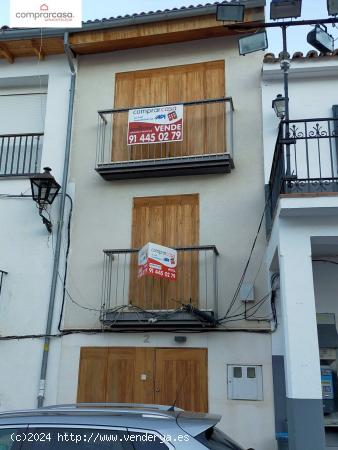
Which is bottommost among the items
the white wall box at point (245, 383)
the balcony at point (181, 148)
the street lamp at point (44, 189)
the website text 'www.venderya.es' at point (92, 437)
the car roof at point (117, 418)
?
the website text 'www.venderya.es' at point (92, 437)

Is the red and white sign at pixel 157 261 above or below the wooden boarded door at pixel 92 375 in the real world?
above

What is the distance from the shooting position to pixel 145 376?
27.5ft

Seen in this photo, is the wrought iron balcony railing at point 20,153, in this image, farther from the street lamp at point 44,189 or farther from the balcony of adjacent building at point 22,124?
the street lamp at point 44,189

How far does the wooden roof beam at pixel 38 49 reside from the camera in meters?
10.4

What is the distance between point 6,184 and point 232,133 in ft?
15.1

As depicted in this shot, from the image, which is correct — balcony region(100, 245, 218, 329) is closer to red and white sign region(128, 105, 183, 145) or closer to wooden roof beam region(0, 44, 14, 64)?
red and white sign region(128, 105, 183, 145)

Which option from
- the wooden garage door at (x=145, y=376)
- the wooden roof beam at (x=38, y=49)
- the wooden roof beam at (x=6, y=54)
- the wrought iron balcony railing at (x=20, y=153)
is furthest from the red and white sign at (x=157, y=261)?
the wooden roof beam at (x=6, y=54)

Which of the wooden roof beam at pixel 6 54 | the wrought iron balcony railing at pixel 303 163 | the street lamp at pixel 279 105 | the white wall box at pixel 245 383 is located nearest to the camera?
the wrought iron balcony railing at pixel 303 163

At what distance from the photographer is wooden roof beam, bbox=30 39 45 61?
10438mm

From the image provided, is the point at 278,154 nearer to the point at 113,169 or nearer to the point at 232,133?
the point at 232,133

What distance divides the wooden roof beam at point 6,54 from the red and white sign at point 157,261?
562 cm

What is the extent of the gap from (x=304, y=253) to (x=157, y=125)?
4182mm

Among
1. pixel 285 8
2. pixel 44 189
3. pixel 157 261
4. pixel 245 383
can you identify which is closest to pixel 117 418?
pixel 157 261

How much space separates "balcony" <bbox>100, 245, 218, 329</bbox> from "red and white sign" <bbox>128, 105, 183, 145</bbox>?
7.08 ft
